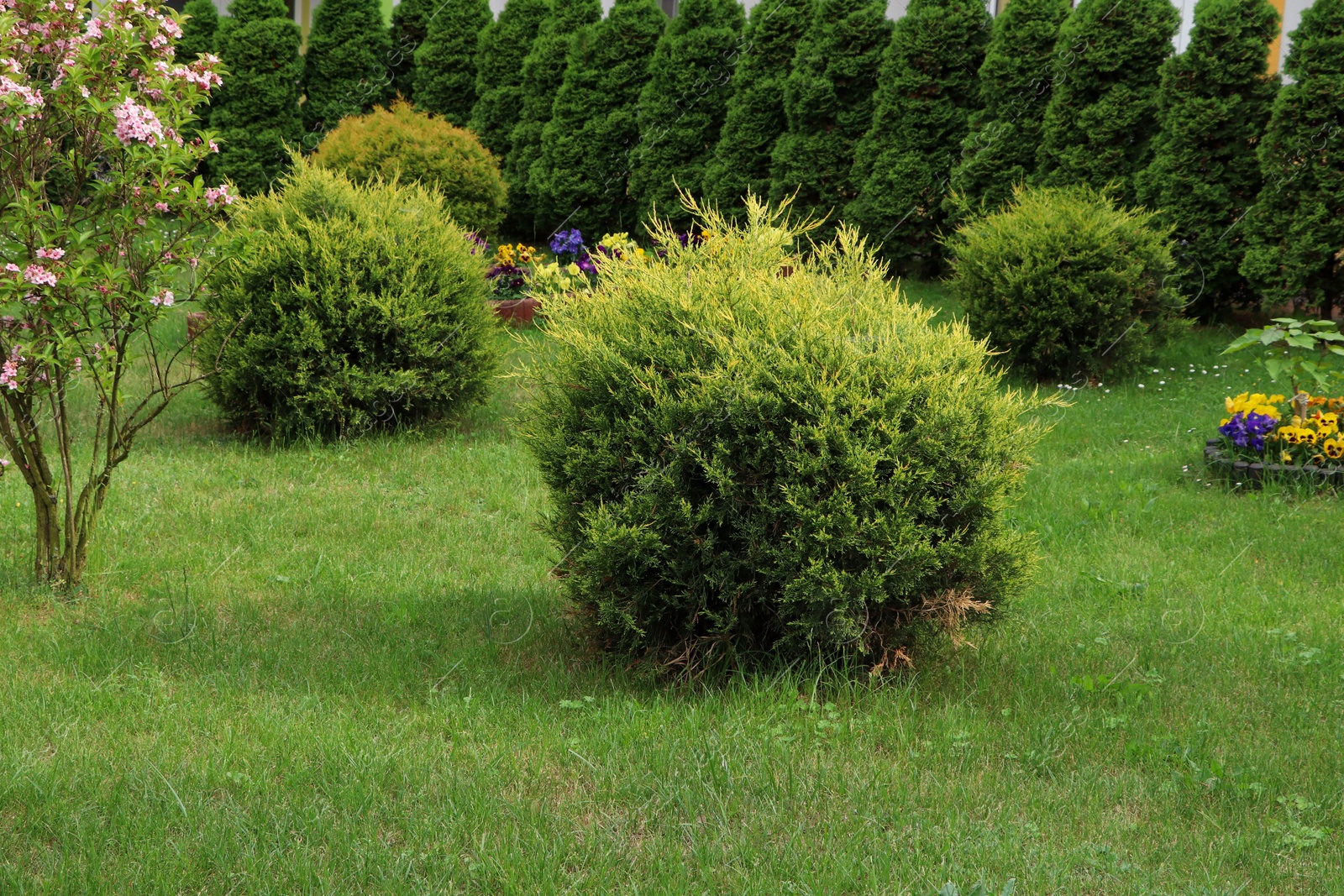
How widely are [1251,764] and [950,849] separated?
105cm

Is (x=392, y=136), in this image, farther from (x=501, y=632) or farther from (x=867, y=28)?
(x=501, y=632)

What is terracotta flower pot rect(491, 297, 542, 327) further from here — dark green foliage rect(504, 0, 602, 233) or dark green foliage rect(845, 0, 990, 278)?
dark green foliage rect(504, 0, 602, 233)

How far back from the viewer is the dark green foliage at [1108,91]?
9.45m

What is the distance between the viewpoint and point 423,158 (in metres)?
10.8

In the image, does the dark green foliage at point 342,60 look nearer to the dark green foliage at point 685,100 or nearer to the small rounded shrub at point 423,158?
the small rounded shrub at point 423,158

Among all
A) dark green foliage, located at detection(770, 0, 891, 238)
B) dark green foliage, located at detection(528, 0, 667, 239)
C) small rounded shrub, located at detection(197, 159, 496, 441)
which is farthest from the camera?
dark green foliage, located at detection(528, 0, 667, 239)

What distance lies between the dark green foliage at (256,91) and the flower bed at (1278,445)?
38.1ft

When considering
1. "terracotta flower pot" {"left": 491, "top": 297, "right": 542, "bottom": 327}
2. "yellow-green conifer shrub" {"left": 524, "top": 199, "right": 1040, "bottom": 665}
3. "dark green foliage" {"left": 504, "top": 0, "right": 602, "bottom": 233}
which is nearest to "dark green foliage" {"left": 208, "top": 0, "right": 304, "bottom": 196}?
"dark green foliage" {"left": 504, "top": 0, "right": 602, "bottom": 233}

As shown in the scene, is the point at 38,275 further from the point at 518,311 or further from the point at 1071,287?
the point at 518,311

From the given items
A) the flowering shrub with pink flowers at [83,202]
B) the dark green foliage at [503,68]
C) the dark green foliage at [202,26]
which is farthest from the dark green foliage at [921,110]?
the dark green foliage at [202,26]

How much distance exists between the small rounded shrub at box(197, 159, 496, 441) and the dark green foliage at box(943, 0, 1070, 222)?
4.95 metres

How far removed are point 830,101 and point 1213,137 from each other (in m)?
3.60

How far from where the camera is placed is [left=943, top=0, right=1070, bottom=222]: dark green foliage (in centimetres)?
1001

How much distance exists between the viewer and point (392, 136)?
1078 cm
